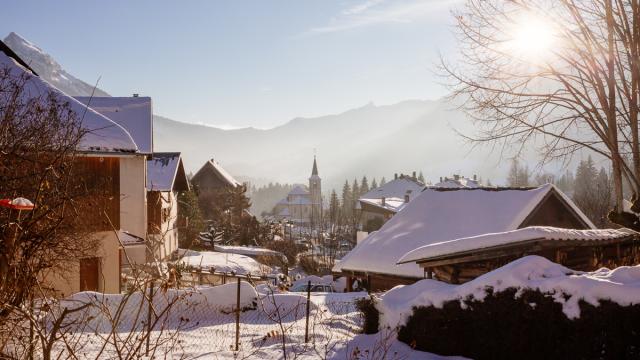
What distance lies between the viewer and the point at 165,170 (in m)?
35.2

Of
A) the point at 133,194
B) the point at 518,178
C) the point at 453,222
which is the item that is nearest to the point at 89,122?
the point at 133,194

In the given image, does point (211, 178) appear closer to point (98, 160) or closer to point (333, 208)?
point (333, 208)

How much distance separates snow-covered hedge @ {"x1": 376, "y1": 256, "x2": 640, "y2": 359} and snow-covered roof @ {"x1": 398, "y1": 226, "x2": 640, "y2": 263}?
221cm

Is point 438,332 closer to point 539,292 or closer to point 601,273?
point 539,292

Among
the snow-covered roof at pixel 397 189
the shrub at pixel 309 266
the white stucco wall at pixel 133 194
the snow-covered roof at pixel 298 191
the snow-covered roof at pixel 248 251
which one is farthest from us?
the snow-covered roof at pixel 298 191

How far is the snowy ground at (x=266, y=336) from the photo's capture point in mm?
9180

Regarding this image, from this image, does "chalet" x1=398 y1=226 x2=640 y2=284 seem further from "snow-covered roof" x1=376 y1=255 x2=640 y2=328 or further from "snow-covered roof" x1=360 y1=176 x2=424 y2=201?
"snow-covered roof" x1=360 y1=176 x2=424 y2=201

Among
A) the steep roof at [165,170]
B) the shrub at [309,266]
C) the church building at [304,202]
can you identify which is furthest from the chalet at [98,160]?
the church building at [304,202]

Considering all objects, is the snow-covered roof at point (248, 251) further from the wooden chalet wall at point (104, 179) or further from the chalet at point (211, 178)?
the wooden chalet wall at point (104, 179)

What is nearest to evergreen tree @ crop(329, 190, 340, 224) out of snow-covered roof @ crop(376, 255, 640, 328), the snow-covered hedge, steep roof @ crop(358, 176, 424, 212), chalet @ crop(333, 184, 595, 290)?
steep roof @ crop(358, 176, 424, 212)

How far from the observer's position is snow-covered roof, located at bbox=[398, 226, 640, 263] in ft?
37.2

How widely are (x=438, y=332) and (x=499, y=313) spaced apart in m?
1.40

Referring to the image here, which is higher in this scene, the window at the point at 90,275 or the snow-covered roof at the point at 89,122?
the snow-covered roof at the point at 89,122

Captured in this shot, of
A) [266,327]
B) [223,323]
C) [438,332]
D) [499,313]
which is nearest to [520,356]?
[499,313]
